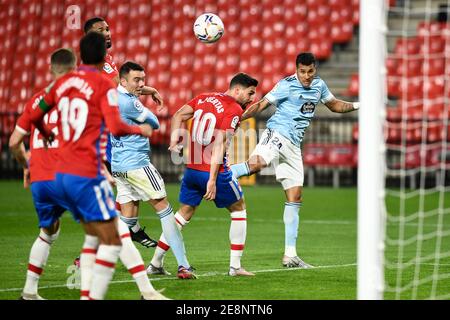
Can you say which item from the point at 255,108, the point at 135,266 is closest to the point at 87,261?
the point at 135,266

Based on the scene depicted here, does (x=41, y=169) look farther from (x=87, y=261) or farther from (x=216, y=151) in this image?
(x=216, y=151)

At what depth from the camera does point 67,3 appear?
25047 mm

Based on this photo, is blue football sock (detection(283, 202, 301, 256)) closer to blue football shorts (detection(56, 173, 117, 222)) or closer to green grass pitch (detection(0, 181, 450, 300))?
green grass pitch (detection(0, 181, 450, 300))

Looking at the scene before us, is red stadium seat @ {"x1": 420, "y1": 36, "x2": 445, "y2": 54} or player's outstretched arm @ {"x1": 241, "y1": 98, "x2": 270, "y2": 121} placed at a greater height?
red stadium seat @ {"x1": 420, "y1": 36, "x2": 445, "y2": 54}

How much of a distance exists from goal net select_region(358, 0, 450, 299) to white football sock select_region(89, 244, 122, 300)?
1.60m

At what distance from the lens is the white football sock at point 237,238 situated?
8305 millimetres

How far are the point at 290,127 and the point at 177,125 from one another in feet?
6.79

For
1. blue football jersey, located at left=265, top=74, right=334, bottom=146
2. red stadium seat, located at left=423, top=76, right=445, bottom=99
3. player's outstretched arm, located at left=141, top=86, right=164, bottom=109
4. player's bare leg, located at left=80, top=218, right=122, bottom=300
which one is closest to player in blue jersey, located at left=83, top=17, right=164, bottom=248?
player's outstretched arm, located at left=141, top=86, right=164, bottom=109

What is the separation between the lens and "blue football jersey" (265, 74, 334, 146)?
9.66 metres

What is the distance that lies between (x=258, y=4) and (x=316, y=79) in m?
13.9

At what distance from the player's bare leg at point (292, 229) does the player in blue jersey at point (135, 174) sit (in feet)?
3.96
